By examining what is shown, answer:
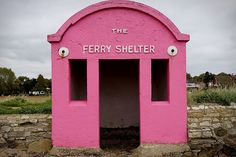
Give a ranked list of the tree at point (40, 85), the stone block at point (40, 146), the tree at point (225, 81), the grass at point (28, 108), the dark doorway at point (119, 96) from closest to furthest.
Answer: the stone block at point (40, 146), the grass at point (28, 108), the dark doorway at point (119, 96), the tree at point (225, 81), the tree at point (40, 85)

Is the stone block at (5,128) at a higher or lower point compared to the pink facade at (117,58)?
lower

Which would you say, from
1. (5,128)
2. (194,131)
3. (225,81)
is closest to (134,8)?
(194,131)

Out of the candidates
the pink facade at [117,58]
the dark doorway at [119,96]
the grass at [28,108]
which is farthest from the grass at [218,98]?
the grass at [28,108]

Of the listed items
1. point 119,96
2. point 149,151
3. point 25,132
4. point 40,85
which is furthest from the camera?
point 40,85

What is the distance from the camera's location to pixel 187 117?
324 inches

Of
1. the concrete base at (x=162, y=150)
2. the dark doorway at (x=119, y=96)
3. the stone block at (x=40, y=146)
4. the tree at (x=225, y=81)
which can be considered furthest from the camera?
the tree at (x=225, y=81)

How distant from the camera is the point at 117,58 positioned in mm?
8141

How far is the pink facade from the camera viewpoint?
26.6ft

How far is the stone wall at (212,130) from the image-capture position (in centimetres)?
805

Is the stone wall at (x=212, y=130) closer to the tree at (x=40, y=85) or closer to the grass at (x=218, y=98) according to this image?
the grass at (x=218, y=98)

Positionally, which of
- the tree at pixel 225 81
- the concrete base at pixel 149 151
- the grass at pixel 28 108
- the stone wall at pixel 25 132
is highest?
the tree at pixel 225 81

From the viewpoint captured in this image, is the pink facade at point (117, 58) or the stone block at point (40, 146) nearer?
the pink facade at point (117, 58)

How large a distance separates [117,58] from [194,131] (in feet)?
9.14

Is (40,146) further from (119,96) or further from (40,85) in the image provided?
(40,85)
